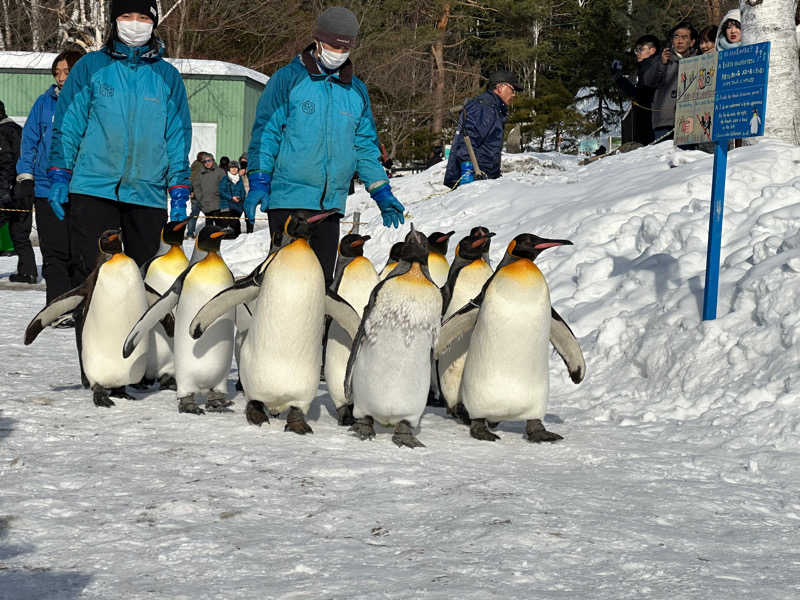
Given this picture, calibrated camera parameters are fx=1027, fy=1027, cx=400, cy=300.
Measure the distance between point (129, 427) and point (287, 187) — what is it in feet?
5.01

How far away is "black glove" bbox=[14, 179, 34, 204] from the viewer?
8742 millimetres

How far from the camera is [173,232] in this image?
534 centimetres

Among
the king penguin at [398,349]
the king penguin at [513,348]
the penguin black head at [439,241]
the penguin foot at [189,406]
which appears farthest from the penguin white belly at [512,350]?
the penguin foot at [189,406]

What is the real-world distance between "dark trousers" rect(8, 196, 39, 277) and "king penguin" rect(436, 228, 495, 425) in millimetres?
5911

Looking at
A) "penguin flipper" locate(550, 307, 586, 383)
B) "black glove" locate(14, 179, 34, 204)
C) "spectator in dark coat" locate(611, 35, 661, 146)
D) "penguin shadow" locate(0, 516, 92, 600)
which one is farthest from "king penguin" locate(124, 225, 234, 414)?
"spectator in dark coat" locate(611, 35, 661, 146)

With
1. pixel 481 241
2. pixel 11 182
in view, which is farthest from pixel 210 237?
pixel 11 182

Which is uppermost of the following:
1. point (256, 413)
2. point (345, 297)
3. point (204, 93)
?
point (204, 93)

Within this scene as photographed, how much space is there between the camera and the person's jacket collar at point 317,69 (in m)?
5.14

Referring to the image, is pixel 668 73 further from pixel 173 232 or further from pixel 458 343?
pixel 173 232

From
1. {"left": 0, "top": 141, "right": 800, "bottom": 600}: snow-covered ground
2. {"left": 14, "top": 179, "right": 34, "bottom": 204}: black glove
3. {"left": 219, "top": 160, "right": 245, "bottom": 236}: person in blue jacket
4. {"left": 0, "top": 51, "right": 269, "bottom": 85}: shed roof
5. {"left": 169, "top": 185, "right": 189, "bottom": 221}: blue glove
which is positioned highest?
{"left": 0, "top": 51, "right": 269, "bottom": 85}: shed roof

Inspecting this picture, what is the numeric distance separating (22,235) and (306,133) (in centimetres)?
633

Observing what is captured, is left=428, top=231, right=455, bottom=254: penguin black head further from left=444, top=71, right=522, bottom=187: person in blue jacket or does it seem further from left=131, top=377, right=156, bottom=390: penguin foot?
left=444, top=71, right=522, bottom=187: person in blue jacket

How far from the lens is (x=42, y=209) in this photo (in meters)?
7.58

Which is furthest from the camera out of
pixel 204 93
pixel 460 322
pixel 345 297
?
pixel 204 93
